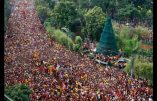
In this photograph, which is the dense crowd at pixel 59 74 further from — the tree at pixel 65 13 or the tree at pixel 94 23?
the tree at pixel 94 23

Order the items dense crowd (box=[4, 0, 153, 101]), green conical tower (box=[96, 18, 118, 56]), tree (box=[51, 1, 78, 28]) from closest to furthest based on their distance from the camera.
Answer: dense crowd (box=[4, 0, 153, 101]) < green conical tower (box=[96, 18, 118, 56]) < tree (box=[51, 1, 78, 28])

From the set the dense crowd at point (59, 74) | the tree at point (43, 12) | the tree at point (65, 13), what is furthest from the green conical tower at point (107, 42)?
the tree at point (43, 12)

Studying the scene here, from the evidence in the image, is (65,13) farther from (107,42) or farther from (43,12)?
(107,42)

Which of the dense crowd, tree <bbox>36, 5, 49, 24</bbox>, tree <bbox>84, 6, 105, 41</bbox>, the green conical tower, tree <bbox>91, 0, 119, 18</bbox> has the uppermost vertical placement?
tree <bbox>91, 0, 119, 18</bbox>

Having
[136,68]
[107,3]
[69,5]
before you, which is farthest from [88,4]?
[136,68]

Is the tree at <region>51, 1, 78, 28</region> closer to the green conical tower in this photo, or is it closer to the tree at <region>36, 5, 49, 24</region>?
the tree at <region>36, 5, 49, 24</region>

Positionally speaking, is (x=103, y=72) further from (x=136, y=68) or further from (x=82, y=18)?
(x=82, y=18)

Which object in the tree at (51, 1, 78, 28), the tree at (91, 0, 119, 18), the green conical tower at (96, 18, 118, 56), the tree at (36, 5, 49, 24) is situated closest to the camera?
the green conical tower at (96, 18, 118, 56)

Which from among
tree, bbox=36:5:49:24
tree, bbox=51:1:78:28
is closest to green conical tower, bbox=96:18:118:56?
tree, bbox=51:1:78:28
